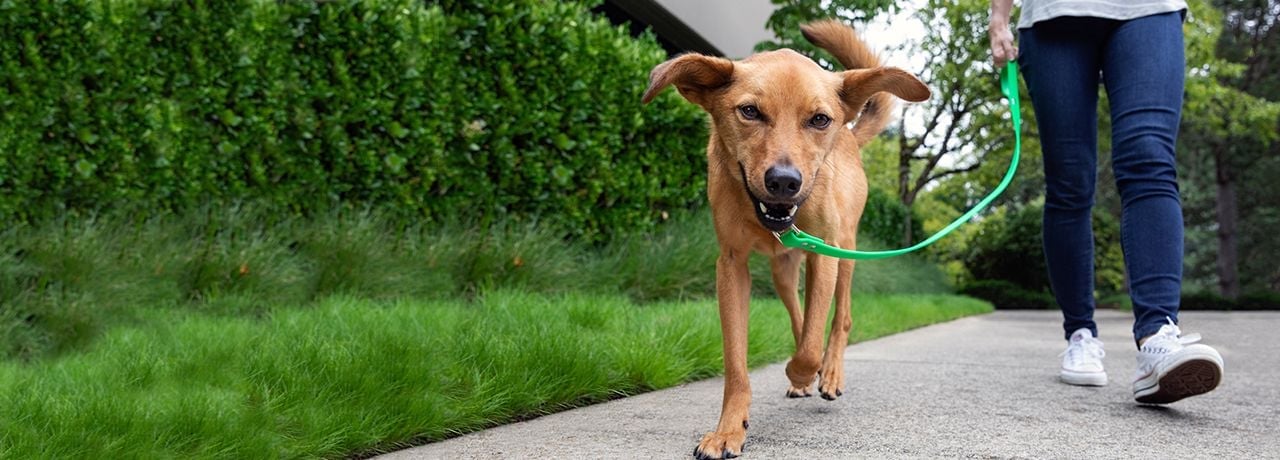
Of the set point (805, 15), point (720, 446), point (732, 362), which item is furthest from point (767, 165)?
point (805, 15)

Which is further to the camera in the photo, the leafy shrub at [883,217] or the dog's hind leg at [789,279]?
the leafy shrub at [883,217]

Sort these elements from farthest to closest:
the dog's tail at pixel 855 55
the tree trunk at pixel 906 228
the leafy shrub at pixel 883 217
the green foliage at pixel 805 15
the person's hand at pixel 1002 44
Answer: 1. the tree trunk at pixel 906 228
2. the leafy shrub at pixel 883 217
3. the green foliage at pixel 805 15
4. the dog's tail at pixel 855 55
5. the person's hand at pixel 1002 44

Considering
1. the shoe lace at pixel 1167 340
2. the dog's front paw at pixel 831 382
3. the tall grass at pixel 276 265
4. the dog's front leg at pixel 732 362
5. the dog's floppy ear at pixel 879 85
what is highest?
the dog's floppy ear at pixel 879 85

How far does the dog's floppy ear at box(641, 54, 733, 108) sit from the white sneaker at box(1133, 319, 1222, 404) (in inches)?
66.0

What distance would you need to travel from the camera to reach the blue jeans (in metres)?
3.12

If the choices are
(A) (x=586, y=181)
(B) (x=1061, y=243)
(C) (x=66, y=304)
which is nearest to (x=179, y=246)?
(C) (x=66, y=304)

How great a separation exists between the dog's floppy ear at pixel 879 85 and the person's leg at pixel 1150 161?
852mm

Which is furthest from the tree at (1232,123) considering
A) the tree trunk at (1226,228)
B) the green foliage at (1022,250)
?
the green foliage at (1022,250)

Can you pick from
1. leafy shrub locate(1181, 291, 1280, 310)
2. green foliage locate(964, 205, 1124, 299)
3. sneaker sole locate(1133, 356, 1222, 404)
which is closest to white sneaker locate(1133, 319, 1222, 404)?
sneaker sole locate(1133, 356, 1222, 404)

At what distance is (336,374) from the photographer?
9.48 ft

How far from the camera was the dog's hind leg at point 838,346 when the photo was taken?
3329 mm

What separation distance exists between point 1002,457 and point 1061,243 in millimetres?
1654

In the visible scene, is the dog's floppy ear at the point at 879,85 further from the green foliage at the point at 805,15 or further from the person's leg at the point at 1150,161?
the green foliage at the point at 805,15

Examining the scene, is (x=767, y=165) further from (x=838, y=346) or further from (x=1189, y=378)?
(x=1189, y=378)
